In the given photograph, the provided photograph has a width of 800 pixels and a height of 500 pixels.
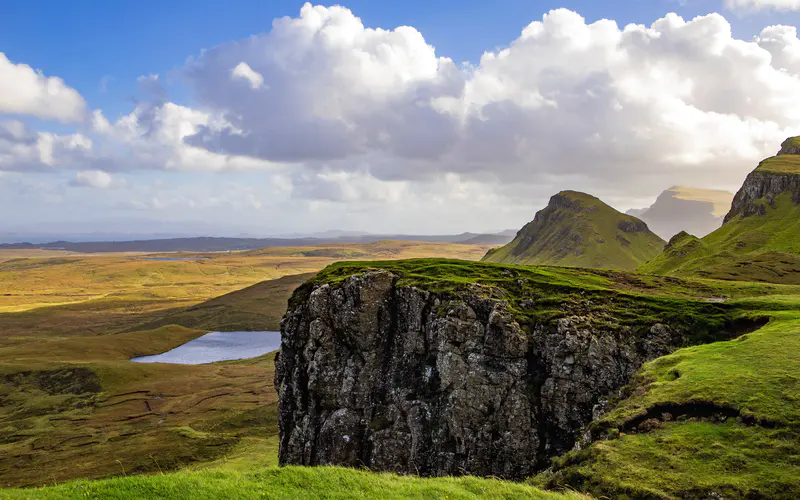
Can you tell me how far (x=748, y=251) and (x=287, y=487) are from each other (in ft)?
601

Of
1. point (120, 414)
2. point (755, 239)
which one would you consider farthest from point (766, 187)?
point (120, 414)

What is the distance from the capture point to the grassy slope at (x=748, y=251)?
347 ft

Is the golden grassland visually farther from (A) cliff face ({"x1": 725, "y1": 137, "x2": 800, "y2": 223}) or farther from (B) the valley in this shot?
(A) cliff face ({"x1": 725, "y1": 137, "x2": 800, "y2": 223})

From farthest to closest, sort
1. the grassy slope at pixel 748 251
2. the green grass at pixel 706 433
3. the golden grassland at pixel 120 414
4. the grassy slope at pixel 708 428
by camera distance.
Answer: the grassy slope at pixel 748 251 → the golden grassland at pixel 120 414 → the grassy slope at pixel 708 428 → the green grass at pixel 706 433

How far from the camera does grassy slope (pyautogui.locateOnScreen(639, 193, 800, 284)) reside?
106 m

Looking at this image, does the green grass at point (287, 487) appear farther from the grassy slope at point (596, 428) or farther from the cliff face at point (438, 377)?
the cliff face at point (438, 377)

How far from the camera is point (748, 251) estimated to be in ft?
502

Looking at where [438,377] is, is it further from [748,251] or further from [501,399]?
[748,251]

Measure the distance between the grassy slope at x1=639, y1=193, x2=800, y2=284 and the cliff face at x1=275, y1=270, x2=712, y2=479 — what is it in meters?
79.0

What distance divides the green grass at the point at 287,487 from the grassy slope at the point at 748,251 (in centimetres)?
10601

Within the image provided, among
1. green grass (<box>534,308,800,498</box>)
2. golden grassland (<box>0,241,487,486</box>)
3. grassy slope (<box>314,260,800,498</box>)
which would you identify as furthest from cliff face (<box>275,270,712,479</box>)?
golden grassland (<box>0,241,487,486</box>)

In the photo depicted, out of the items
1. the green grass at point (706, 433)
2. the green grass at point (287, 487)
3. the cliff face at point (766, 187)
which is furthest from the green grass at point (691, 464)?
the cliff face at point (766, 187)

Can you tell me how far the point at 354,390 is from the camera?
54531mm

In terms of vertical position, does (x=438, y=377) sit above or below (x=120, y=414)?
above
